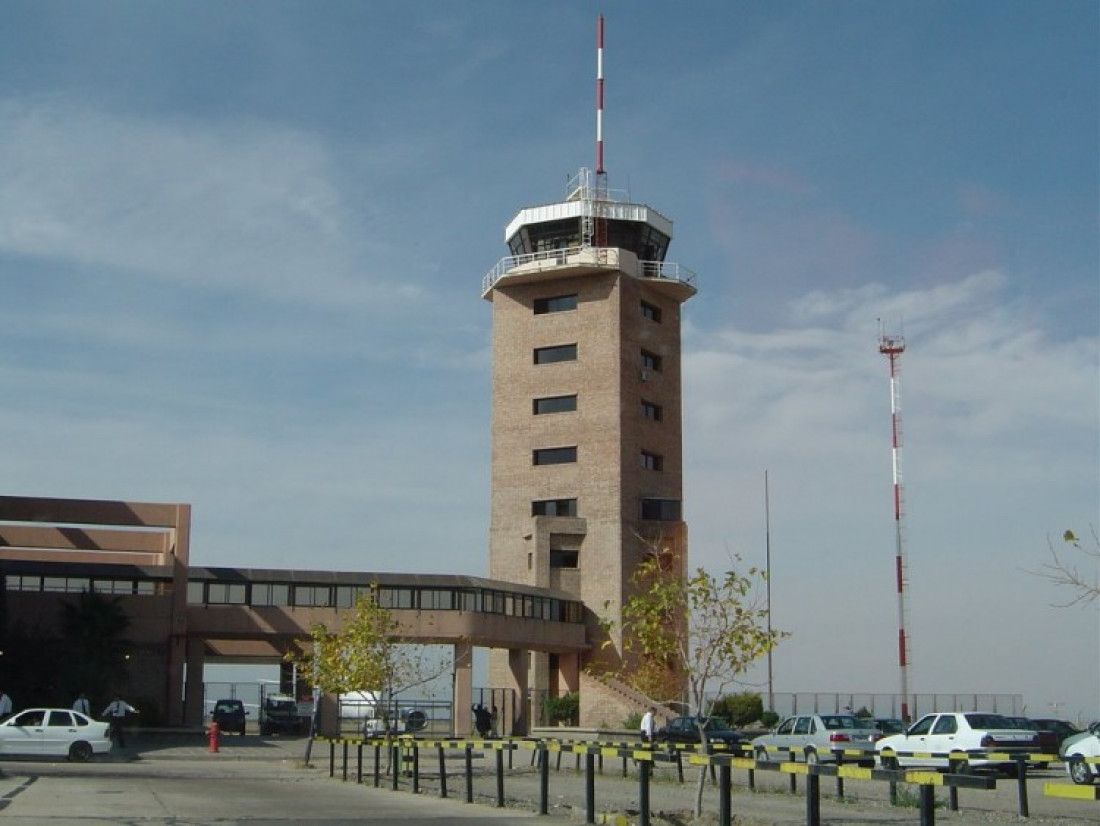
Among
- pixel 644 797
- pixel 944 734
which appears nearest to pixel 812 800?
pixel 644 797

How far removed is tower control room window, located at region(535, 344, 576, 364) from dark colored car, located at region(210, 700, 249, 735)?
2525 centimetres

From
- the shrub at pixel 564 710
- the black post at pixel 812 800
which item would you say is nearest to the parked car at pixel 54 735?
the black post at pixel 812 800

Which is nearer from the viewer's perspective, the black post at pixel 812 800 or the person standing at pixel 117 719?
the black post at pixel 812 800

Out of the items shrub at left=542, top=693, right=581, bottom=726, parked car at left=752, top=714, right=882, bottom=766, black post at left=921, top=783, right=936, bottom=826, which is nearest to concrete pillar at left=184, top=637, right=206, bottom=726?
shrub at left=542, top=693, right=581, bottom=726

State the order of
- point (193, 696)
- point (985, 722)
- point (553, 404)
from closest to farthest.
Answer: point (985, 722)
point (193, 696)
point (553, 404)

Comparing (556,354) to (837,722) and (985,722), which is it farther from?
(985,722)

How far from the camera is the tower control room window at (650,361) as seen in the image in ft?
247

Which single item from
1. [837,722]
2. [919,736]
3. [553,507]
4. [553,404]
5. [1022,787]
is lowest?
[1022,787]

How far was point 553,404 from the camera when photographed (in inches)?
2928

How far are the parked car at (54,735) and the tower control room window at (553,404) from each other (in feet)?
121

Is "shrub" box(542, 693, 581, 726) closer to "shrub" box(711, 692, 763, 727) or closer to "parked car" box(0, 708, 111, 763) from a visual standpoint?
"shrub" box(711, 692, 763, 727)

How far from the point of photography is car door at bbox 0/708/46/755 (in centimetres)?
3903

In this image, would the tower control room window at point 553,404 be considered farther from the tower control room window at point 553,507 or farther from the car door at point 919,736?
the car door at point 919,736

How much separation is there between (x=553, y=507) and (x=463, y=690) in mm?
13169
